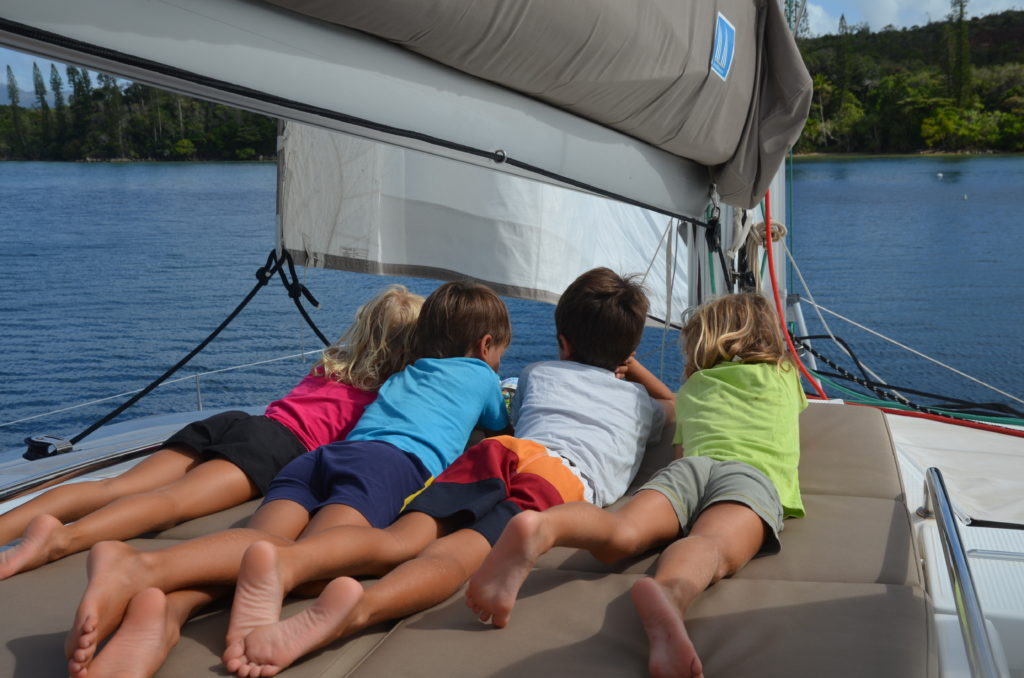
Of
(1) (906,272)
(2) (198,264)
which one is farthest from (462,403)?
(1) (906,272)

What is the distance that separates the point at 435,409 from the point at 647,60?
0.89m

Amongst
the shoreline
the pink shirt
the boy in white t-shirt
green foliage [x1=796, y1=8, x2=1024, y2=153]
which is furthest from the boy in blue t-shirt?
the shoreline

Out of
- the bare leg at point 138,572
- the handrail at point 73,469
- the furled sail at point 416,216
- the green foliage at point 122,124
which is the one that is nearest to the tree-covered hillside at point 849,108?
the green foliage at point 122,124

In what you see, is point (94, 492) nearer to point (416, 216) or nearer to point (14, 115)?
point (416, 216)

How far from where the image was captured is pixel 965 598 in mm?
1311

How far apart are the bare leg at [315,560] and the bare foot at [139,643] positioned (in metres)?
0.09

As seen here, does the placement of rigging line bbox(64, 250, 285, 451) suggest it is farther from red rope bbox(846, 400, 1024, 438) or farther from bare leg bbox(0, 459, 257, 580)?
red rope bbox(846, 400, 1024, 438)

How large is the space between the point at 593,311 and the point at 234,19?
1.21 m

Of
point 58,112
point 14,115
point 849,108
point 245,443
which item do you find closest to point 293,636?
point 245,443

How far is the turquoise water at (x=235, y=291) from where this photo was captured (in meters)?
9.24

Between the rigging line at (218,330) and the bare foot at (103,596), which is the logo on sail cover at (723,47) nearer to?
the rigging line at (218,330)

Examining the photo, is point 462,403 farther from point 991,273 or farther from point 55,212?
point 55,212

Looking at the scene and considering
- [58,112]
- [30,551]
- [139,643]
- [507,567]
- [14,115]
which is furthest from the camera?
[58,112]

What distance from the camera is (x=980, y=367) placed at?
12.5 m
